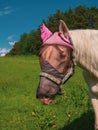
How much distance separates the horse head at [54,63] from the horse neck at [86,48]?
0.51ft

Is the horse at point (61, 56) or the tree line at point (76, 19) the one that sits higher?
the tree line at point (76, 19)

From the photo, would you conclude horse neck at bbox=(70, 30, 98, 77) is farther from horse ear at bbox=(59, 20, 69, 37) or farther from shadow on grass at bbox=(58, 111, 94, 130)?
shadow on grass at bbox=(58, 111, 94, 130)

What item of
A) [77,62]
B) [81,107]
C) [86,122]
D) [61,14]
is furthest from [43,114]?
[61,14]

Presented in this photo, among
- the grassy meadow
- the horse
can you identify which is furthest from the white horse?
the grassy meadow

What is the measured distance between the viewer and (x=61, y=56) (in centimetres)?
520

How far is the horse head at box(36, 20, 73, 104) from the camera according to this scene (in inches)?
202

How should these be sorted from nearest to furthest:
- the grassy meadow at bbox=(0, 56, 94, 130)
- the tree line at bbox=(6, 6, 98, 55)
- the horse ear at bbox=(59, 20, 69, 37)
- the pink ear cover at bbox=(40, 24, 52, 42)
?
the horse ear at bbox=(59, 20, 69, 37)
the pink ear cover at bbox=(40, 24, 52, 42)
the grassy meadow at bbox=(0, 56, 94, 130)
the tree line at bbox=(6, 6, 98, 55)

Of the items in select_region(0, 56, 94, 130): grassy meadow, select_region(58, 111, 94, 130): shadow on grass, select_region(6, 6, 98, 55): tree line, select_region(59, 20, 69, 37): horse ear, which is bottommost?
select_region(58, 111, 94, 130): shadow on grass

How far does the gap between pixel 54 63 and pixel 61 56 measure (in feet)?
0.44

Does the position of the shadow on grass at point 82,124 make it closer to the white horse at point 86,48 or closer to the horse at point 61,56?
the white horse at point 86,48

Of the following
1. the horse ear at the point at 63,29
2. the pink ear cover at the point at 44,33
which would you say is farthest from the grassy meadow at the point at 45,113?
the horse ear at the point at 63,29

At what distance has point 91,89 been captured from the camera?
611 centimetres

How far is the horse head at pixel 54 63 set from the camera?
5.14 meters

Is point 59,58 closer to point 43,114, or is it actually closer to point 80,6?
point 43,114
